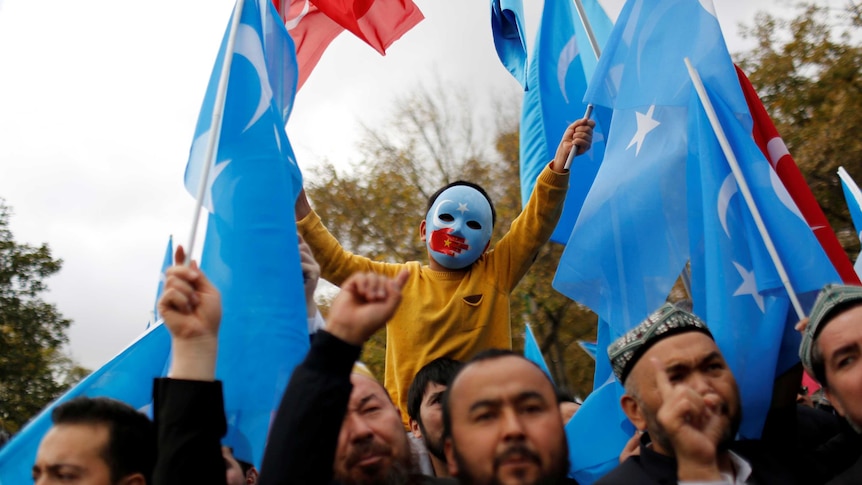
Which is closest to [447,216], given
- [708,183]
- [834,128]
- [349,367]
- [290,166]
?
[290,166]

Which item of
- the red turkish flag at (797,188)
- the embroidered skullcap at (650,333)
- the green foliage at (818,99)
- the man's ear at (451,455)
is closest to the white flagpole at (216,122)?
the man's ear at (451,455)

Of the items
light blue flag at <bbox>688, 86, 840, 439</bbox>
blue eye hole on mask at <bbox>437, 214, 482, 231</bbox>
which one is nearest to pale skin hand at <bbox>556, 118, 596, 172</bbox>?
blue eye hole on mask at <bbox>437, 214, 482, 231</bbox>

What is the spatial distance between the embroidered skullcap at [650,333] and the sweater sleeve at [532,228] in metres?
1.26

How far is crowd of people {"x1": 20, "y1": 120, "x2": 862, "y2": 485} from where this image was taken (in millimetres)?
2129

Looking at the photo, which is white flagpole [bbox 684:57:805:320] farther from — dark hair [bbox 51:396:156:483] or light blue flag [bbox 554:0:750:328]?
dark hair [bbox 51:396:156:483]

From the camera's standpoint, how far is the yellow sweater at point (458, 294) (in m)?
3.94

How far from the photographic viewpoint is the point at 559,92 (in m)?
4.89

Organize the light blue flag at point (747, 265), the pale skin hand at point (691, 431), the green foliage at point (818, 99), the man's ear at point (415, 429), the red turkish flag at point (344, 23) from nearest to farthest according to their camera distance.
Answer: the pale skin hand at point (691, 431)
the light blue flag at point (747, 265)
the man's ear at point (415, 429)
the red turkish flag at point (344, 23)
the green foliage at point (818, 99)

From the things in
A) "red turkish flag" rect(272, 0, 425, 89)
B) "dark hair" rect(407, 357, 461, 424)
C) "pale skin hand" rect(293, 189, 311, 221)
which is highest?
"red turkish flag" rect(272, 0, 425, 89)

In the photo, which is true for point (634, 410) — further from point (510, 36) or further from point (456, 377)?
point (510, 36)

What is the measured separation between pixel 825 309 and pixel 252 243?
1931 millimetres

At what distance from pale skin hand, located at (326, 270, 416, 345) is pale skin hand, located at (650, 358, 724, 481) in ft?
2.80

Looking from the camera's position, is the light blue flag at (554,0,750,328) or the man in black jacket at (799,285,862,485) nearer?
the man in black jacket at (799,285,862,485)

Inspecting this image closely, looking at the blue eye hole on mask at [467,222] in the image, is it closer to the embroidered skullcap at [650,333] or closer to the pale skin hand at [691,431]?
the embroidered skullcap at [650,333]
